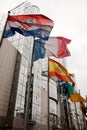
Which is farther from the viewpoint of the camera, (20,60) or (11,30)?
(20,60)

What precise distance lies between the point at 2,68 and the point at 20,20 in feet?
76.8

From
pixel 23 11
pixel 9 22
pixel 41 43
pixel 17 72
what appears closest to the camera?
pixel 9 22

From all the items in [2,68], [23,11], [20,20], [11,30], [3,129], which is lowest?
[3,129]

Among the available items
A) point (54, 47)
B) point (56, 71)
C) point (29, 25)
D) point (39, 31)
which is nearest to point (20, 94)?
point (56, 71)

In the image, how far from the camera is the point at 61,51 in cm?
1611

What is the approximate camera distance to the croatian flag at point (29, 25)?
1281 cm

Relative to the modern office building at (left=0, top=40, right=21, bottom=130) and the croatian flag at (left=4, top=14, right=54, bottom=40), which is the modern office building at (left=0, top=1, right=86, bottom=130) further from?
the croatian flag at (left=4, top=14, right=54, bottom=40)

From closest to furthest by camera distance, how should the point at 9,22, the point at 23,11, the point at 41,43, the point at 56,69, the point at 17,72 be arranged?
the point at 9,22
the point at 41,43
the point at 56,69
the point at 17,72
the point at 23,11

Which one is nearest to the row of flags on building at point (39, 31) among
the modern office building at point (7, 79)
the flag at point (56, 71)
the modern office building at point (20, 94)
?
the flag at point (56, 71)

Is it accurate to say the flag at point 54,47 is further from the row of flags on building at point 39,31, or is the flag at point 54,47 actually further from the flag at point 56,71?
the flag at point 56,71

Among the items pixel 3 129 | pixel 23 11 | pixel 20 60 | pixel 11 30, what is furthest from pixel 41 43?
pixel 23 11

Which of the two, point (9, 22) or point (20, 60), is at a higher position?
point (20, 60)

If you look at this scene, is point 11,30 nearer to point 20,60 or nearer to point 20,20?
point 20,20

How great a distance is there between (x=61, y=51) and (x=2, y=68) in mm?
21777
